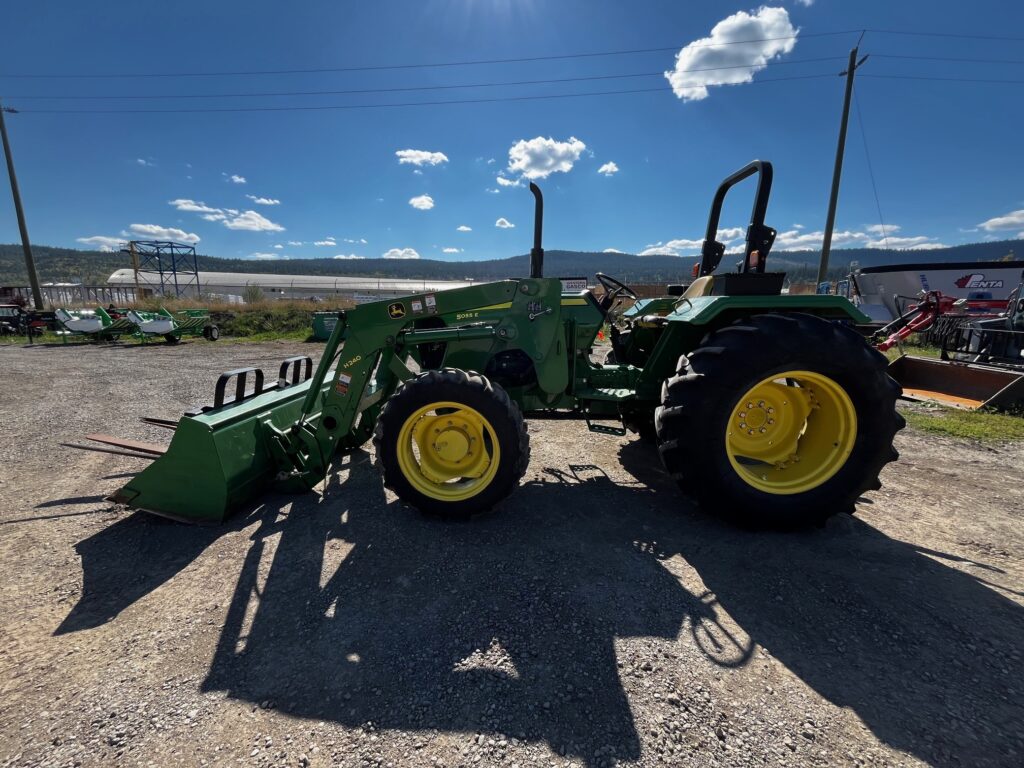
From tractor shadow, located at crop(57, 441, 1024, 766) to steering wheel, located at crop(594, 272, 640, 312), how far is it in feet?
5.99

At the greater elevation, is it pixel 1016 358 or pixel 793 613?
pixel 1016 358

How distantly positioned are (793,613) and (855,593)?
430 millimetres

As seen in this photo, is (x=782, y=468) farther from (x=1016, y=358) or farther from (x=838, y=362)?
(x=1016, y=358)

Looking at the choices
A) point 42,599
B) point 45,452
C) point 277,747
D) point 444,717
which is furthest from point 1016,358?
point 45,452

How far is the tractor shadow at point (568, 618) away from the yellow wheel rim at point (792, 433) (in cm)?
40

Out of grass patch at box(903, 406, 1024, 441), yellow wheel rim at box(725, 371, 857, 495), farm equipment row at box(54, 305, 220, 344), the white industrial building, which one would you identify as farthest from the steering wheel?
the white industrial building

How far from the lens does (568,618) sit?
2.21m

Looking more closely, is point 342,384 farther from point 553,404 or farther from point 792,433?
point 792,433

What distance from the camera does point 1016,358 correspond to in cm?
730

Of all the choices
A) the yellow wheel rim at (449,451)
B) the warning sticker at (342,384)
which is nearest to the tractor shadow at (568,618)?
the yellow wheel rim at (449,451)

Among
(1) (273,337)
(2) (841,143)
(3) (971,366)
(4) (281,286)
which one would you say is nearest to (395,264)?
(4) (281,286)

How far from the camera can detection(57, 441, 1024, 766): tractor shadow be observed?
1.74 meters

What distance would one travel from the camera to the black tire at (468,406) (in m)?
3.00

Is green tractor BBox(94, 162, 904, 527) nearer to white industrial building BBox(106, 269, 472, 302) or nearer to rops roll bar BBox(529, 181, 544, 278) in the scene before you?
rops roll bar BBox(529, 181, 544, 278)
